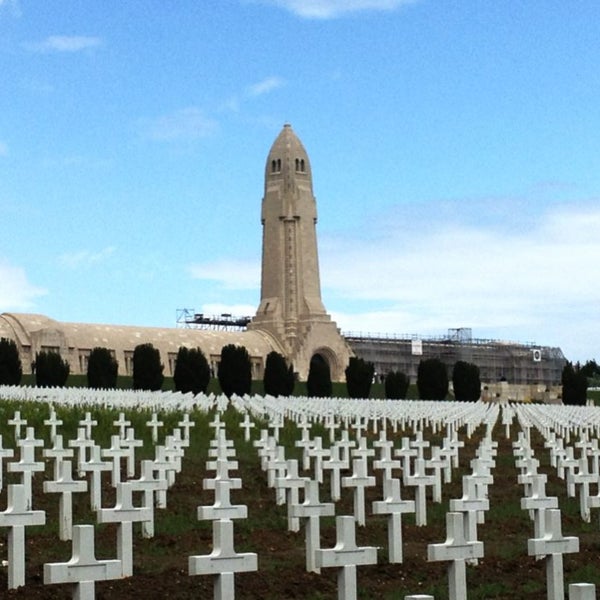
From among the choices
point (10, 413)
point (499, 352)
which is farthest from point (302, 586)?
point (499, 352)

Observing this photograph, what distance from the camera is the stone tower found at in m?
70.2

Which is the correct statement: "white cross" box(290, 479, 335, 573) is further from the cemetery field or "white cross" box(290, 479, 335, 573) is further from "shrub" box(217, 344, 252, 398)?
"shrub" box(217, 344, 252, 398)

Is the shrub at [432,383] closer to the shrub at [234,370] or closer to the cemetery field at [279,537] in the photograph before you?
the shrub at [234,370]

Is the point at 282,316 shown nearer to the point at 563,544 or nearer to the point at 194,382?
the point at 194,382

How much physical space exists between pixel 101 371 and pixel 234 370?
5.61m

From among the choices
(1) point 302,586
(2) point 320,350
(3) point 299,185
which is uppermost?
(3) point 299,185

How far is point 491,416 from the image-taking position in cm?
3094

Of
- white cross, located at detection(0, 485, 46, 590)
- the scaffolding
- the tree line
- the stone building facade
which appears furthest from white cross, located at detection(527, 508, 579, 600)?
the scaffolding

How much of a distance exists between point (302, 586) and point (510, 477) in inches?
365

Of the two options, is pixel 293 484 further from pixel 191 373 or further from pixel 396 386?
pixel 396 386

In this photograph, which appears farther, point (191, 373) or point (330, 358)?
point (330, 358)

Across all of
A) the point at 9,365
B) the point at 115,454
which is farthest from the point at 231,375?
the point at 115,454

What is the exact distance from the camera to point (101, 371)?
161ft

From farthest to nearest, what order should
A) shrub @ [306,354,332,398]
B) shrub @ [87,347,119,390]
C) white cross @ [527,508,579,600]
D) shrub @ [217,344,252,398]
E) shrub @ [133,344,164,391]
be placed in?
1. shrub @ [306,354,332,398]
2. shrub @ [217,344,252,398]
3. shrub @ [133,344,164,391]
4. shrub @ [87,347,119,390]
5. white cross @ [527,508,579,600]
